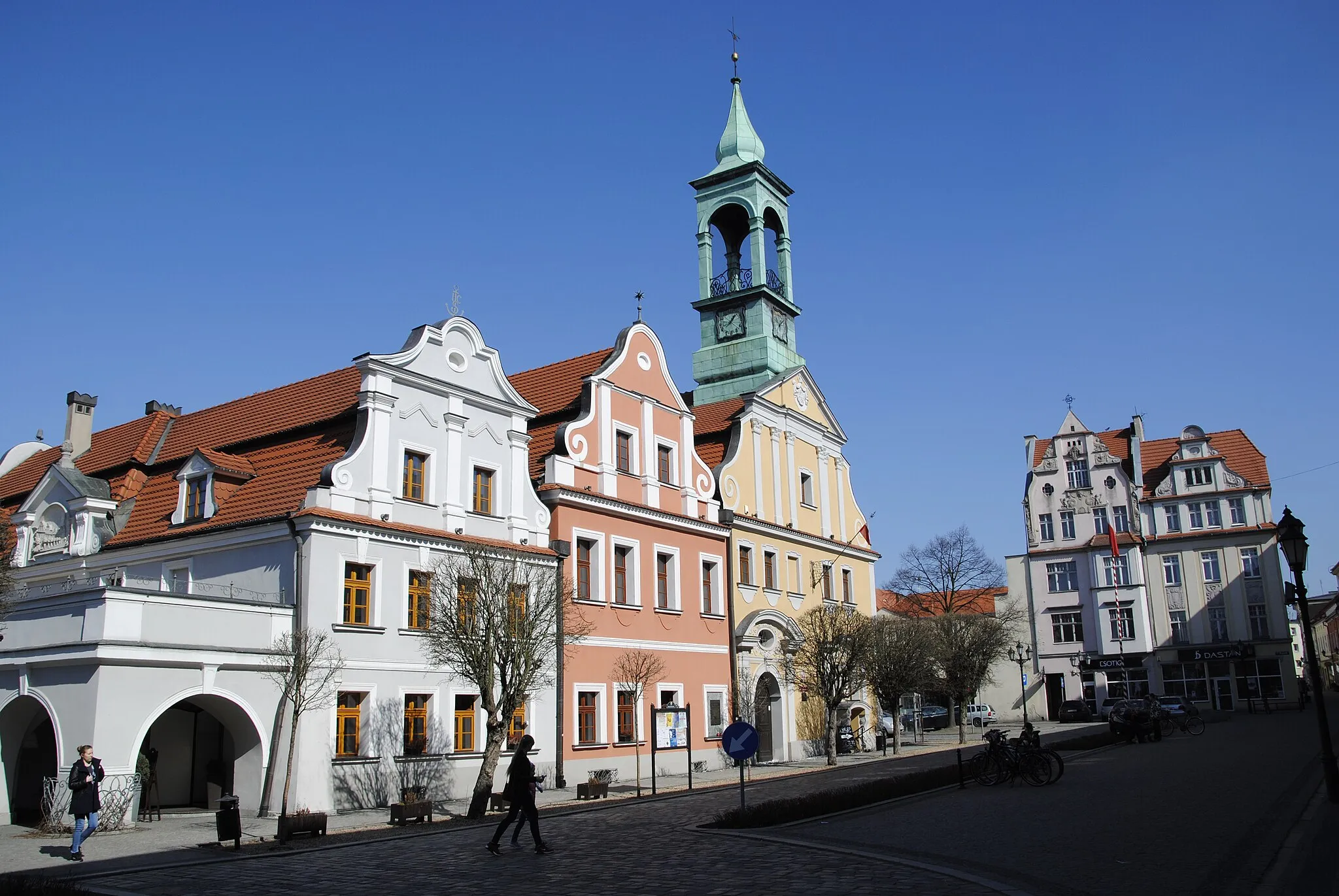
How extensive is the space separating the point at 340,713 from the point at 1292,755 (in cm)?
2580

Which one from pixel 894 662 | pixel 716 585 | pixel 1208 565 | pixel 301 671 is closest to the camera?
pixel 301 671

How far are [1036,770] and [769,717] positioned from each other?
58.8ft

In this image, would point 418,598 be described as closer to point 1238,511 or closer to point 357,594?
point 357,594

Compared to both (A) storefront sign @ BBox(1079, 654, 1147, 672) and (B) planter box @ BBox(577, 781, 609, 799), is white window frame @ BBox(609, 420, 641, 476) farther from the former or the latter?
(A) storefront sign @ BBox(1079, 654, 1147, 672)

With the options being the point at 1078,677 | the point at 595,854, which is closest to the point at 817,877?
the point at 595,854

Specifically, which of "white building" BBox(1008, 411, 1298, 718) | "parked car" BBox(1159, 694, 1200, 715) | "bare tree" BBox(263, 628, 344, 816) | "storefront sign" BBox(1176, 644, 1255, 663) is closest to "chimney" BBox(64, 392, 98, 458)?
"bare tree" BBox(263, 628, 344, 816)

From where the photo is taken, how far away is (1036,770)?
81.9 ft

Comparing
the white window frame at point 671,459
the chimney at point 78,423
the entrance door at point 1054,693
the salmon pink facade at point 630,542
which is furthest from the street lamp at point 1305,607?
the entrance door at point 1054,693

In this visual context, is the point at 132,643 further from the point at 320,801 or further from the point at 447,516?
the point at 447,516

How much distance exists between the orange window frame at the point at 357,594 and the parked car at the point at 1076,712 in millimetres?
50629

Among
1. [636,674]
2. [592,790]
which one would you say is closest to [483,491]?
[636,674]

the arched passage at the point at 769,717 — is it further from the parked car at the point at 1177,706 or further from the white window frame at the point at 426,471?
the parked car at the point at 1177,706

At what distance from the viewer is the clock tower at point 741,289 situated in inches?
1935

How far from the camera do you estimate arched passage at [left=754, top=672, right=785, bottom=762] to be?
41.7 meters
